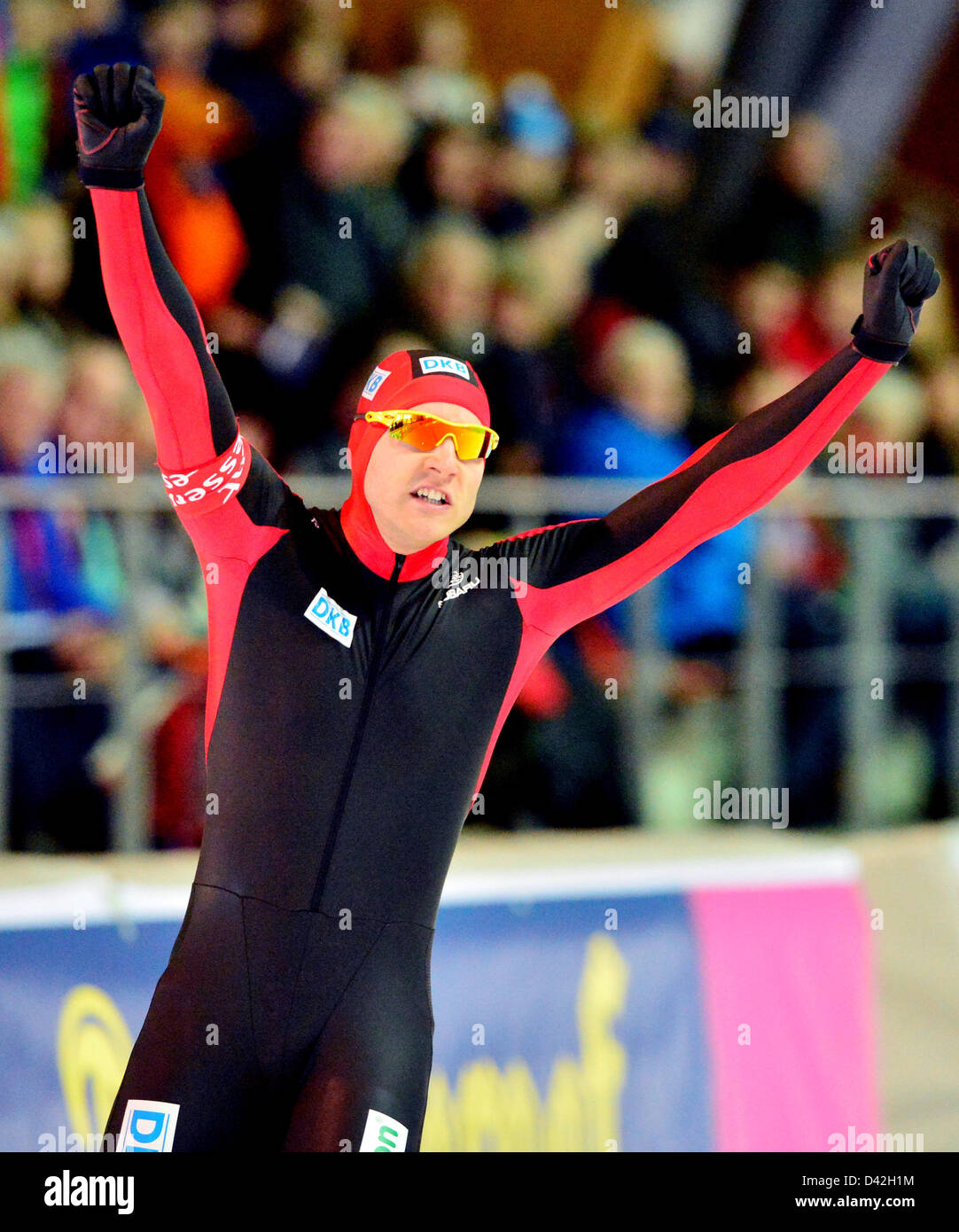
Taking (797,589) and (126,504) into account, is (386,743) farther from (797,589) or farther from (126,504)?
(797,589)

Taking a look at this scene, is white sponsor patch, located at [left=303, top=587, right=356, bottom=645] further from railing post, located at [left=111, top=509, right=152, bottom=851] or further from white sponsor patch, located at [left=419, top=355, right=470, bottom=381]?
railing post, located at [left=111, top=509, right=152, bottom=851]

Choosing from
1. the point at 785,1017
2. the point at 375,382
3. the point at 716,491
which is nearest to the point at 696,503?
the point at 716,491

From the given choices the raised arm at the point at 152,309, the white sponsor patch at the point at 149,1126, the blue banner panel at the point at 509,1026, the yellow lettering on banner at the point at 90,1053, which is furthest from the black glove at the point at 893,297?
the yellow lettering on banner at the point at 90,1053

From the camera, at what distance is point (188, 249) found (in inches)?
246

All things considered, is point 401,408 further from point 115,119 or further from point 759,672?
point 759,672

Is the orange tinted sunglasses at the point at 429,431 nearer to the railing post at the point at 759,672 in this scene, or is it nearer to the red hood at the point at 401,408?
the red hood at the point at 401,408

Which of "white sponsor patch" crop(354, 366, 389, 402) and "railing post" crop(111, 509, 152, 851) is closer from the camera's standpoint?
"white sponsor patch" crop(354, 366, 389, 402)

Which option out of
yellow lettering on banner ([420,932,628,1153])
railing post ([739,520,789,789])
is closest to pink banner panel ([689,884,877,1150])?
yellow lettering on banner ([420,932,628,1153])

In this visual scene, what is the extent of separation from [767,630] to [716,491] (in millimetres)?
3101

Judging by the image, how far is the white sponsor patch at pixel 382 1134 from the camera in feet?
10.4

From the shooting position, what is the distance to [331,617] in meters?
3.52

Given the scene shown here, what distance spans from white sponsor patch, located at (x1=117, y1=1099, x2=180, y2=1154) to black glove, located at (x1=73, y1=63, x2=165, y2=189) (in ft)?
5.55

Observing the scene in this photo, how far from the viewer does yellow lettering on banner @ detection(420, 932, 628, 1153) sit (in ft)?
17.7

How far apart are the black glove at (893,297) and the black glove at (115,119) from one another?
155 cm
